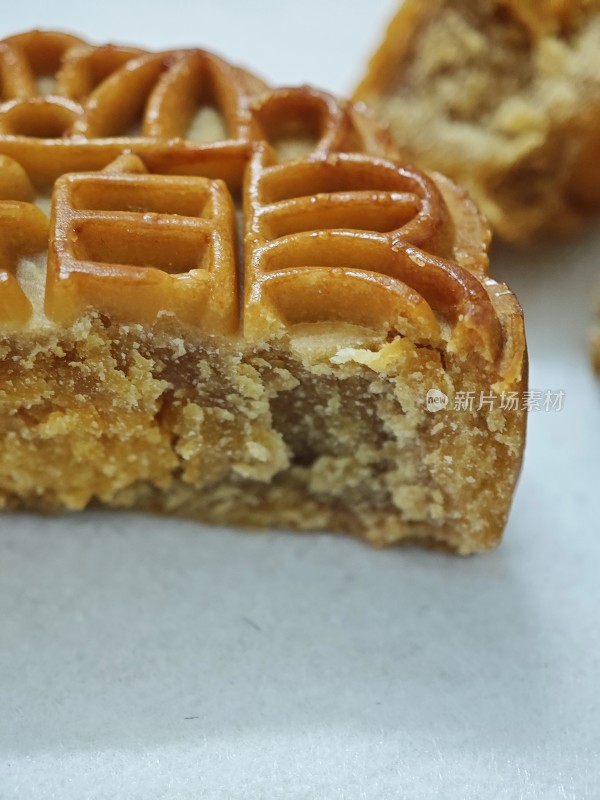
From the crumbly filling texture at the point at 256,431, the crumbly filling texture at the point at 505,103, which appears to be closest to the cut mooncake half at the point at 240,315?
the crumbly filling texture at the point at 256,431

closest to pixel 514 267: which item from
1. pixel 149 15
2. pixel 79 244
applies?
pixel 79 244

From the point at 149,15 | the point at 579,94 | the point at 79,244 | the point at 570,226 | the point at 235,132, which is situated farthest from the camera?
the point at 149,15

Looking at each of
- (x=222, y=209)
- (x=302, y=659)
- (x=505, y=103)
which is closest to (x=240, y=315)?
(x=222, y=209)

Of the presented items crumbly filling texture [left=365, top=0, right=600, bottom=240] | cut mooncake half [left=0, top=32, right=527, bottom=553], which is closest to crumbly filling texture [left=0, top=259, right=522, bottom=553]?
cut mooncake half [left=0, top=32, right=527, bottom=553]

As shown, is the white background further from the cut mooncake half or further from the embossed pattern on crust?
the embossed pattern on crust

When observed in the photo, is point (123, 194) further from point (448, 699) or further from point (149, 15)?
point (149, 15)
